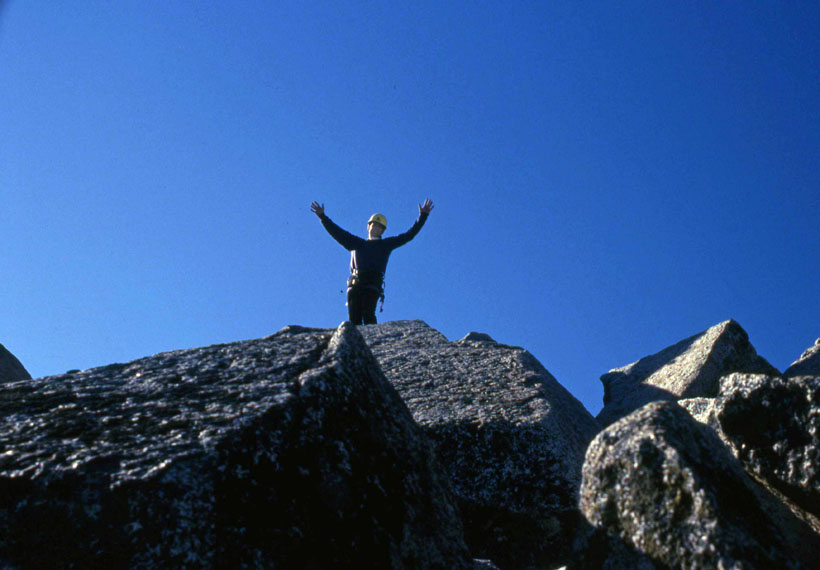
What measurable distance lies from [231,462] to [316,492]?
0.43 metres

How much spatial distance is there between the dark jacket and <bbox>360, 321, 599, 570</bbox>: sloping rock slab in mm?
7740

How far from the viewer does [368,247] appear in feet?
47.1

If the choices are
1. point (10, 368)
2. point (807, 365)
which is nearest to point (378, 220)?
point (10, 368)

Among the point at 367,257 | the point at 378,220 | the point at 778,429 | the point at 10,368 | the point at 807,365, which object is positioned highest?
the point at 378,220

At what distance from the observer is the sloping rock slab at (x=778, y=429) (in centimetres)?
366

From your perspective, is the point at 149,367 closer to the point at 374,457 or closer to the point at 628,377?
the point at 374,457

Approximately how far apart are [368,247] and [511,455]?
31.8ft

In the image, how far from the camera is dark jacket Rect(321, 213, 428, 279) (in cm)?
1420

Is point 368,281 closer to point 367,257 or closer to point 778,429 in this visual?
point 367,257

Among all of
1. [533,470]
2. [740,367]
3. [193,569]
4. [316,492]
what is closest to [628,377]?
[740,367]

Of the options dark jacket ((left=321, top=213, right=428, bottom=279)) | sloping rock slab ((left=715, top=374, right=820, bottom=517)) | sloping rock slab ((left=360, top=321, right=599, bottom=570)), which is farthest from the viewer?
dark jacket ((left=321, top=213, right=428, bottom=279))

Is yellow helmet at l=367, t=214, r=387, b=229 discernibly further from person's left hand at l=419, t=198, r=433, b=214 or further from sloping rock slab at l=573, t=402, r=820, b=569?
sloping rock slab at l=573, t=402, r=820, b=569

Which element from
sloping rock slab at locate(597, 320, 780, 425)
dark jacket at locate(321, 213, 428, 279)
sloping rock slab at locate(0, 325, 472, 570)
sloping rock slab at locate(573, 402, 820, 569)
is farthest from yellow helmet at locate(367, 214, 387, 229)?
sloping rock slab at locate(573, 402, 820, 569)

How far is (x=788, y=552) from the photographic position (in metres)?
2.95
